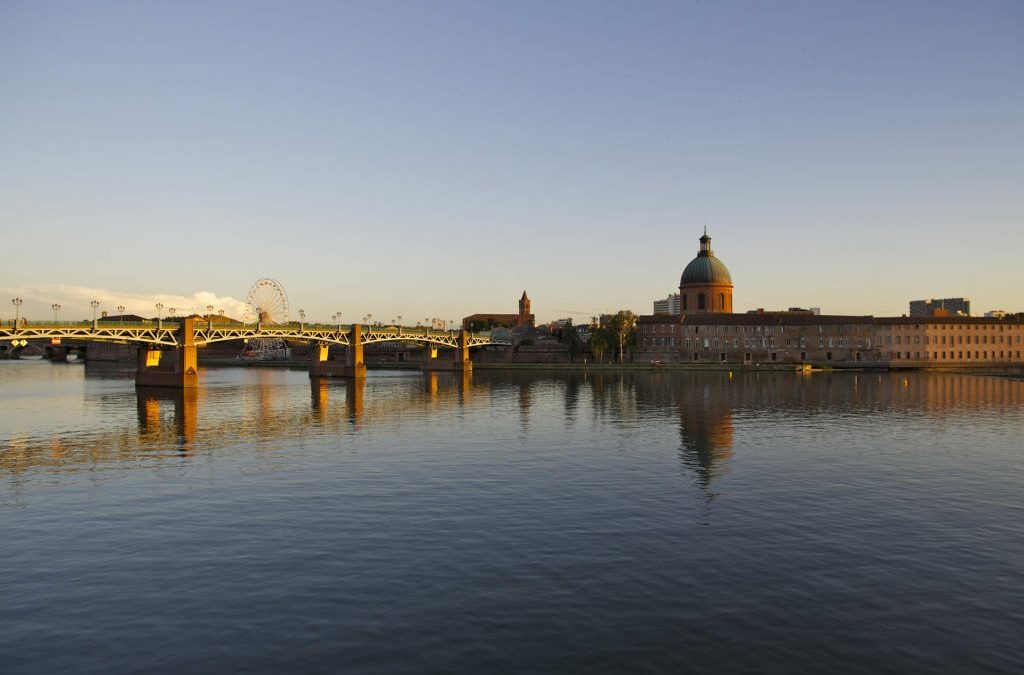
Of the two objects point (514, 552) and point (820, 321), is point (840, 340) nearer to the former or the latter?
point (820, 321)

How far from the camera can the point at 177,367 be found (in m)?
110

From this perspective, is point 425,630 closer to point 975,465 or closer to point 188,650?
→ point 188,650

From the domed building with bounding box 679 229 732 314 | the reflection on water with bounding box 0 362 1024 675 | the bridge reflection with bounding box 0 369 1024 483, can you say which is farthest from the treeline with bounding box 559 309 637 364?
the reflection on water with bounding box 0 362 1024 675

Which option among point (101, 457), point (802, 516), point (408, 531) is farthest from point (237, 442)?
point (802, 516)

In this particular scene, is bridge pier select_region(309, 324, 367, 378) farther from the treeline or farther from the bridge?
the treeline

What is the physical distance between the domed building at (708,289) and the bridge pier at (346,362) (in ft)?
295

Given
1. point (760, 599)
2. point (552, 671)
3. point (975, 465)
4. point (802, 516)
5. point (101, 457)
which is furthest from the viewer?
point (101, 457)

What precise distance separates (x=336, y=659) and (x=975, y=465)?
4055cm

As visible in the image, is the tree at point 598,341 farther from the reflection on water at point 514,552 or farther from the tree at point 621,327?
the reflection on water at point 514,552

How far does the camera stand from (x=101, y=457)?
47.0 m

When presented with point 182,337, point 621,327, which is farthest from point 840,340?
point 182,337

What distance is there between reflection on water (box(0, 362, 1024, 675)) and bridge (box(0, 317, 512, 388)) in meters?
53.8

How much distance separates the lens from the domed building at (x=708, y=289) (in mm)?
195625

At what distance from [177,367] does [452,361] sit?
3324 inches
